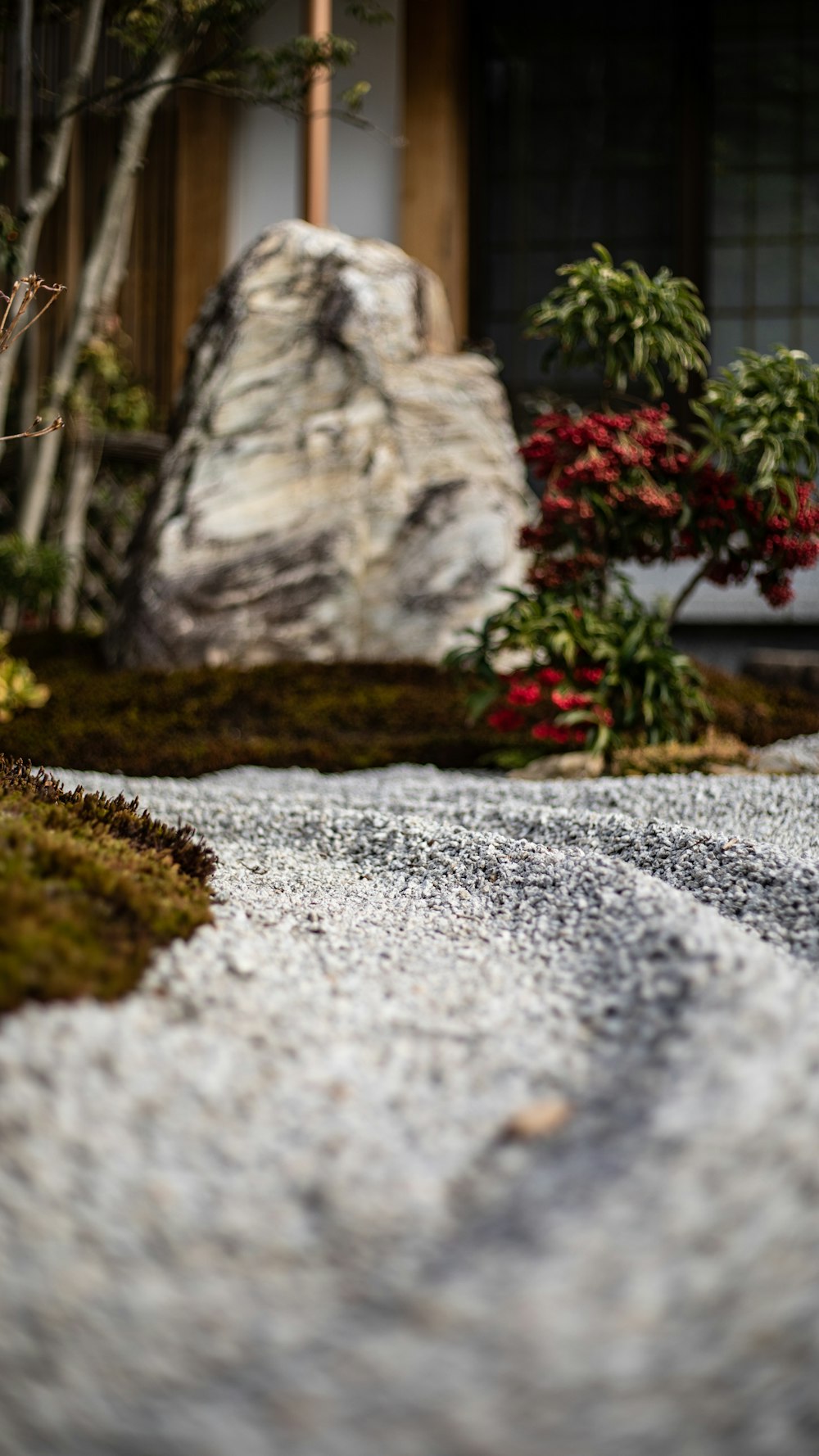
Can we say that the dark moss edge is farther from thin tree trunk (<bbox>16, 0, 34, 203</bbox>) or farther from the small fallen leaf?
thin tree trunk (<bbox>16, 0, 34, 203</bbox>)

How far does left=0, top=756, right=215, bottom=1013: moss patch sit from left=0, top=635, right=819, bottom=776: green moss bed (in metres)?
2.03

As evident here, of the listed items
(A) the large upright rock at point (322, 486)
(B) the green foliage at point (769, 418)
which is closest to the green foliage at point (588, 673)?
(B) the green foliage at point (769, 418)

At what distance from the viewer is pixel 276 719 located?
195 inches

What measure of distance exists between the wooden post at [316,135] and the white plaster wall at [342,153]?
3.68 ft

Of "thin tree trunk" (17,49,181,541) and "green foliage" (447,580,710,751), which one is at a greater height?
"thin tree trunk" (17,49,181,541)

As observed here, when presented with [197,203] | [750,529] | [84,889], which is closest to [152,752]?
[750,529]

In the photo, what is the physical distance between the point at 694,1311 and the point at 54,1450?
0.56 metres

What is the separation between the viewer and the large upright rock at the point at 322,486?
5.61 metres

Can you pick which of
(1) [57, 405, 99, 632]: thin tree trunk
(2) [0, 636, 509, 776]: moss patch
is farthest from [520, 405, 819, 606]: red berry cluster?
(1) [57, 405, 99, 632]: thin tree trunk

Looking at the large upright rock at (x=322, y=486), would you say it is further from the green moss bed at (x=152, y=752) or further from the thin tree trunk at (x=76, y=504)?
the thin tree trunk at (x=76, y=504)

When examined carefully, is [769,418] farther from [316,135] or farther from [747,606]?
[747,606]

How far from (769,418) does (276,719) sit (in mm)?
2226

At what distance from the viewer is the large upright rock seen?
5613mm

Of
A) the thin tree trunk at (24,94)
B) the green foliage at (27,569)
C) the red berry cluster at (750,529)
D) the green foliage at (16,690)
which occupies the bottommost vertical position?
the green foliage at (16,690)
